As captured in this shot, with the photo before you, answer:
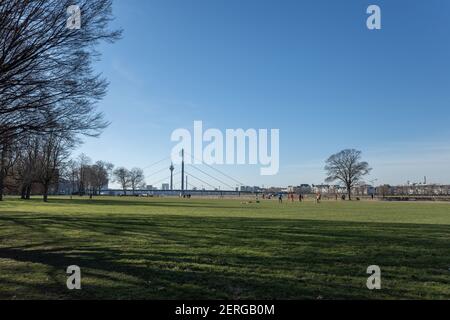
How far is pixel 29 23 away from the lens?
41.8ft

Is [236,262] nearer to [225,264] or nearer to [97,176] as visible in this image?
[225,264]

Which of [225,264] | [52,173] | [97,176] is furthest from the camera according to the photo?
[97,176]

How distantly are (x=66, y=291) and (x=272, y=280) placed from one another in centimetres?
367

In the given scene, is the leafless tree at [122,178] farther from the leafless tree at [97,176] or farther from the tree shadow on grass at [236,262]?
the tree shadow on grass at [236,262]

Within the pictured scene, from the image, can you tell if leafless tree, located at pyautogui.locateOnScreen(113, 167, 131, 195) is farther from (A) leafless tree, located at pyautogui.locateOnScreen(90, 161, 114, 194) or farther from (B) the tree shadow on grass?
(B) the tree shadow on grass

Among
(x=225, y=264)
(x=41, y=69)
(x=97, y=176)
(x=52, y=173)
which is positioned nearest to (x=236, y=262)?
(x=225, y=264)

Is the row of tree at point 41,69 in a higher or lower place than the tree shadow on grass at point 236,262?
higher

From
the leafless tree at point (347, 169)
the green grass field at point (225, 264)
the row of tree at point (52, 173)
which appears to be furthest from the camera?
→ the leafless tree at point (347, 169)

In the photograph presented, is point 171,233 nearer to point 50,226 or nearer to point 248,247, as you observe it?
point 248,247

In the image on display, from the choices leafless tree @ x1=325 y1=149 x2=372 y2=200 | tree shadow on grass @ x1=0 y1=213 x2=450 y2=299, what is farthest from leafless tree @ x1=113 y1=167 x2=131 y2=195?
tree shadow on grass @ x1=0 y1=213 x2=450 y2=299

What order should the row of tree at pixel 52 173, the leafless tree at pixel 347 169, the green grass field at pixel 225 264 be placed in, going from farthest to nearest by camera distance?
1. the leafless tree at pixel 347 169
2. the row of tree at pixel 52 173
3. the green grass field at pixel 225 264

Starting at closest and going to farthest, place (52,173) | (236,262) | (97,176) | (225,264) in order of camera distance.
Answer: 1. (225,264)
2. (236,262)
3. (52,173)
4. (97,176)

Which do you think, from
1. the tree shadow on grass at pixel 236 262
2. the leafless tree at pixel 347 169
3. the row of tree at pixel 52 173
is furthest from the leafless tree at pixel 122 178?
the tree shadow on grass at pixel 236 262
